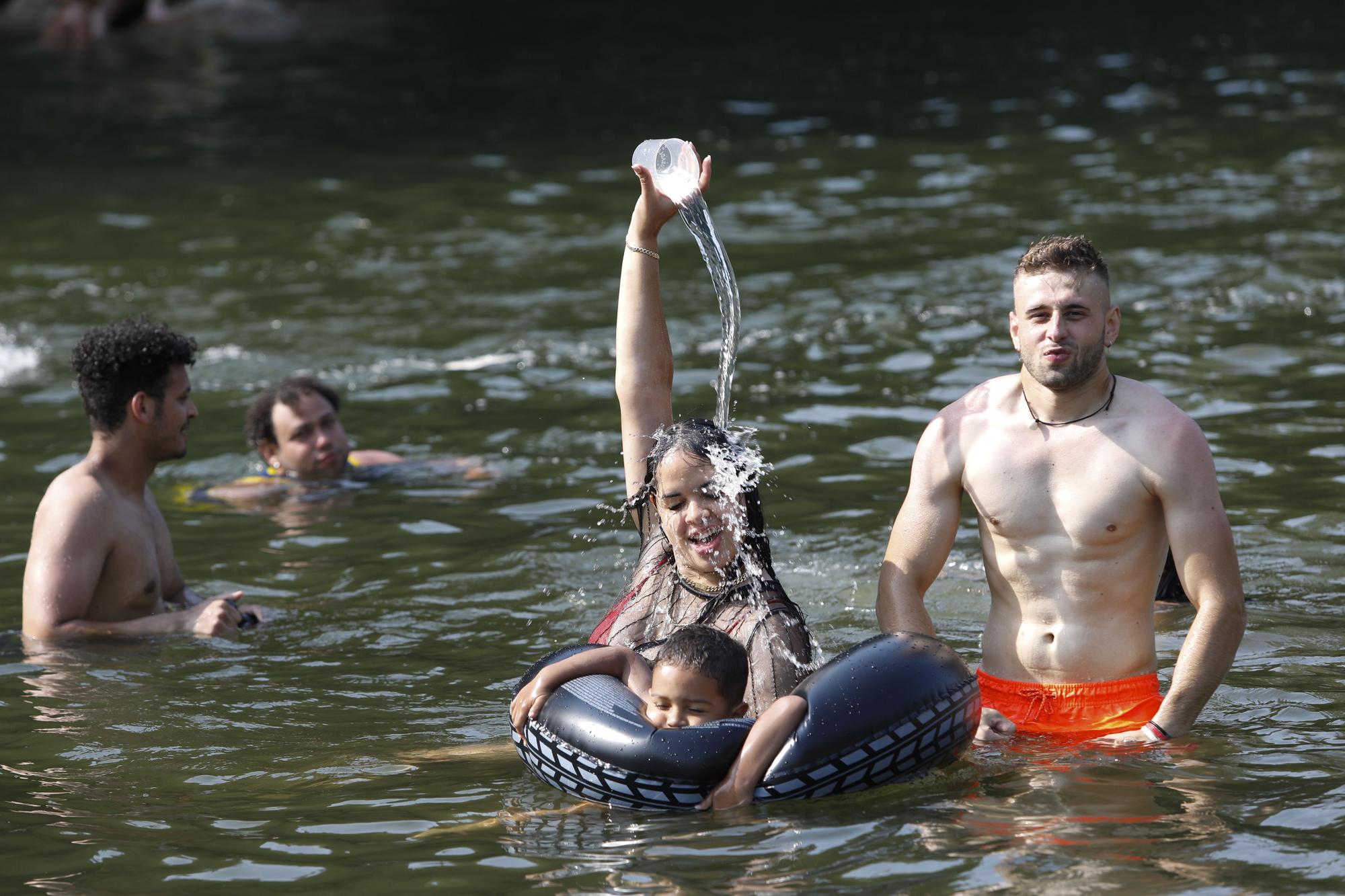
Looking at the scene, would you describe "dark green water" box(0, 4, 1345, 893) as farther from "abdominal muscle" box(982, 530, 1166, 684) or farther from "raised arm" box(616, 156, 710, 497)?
"raised arm" box(616, 156, 710, 497)

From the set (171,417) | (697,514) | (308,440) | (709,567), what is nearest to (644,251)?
(697,514)

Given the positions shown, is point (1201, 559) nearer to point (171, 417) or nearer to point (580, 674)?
point (580, 674)

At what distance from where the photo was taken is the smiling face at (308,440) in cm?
1057

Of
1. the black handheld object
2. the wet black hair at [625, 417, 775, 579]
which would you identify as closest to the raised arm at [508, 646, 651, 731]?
the wet black hair at [625, 417, 775, 579]

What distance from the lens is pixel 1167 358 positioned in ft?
37.6

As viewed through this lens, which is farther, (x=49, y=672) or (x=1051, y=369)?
(x=49, y=672)

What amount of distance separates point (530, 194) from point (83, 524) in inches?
404

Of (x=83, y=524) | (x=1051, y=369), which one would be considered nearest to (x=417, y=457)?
(x=83, y=524)

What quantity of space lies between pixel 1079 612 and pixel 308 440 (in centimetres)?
574

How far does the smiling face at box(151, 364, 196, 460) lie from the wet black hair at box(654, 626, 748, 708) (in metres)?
3.09

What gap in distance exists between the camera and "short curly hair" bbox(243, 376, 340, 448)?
35.0 ft

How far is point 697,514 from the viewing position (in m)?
5.96

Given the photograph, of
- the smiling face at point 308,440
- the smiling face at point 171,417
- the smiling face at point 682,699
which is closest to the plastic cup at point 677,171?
the smiling face at point 682,699

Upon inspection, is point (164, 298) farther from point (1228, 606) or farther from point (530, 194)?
point (1228, 606)
